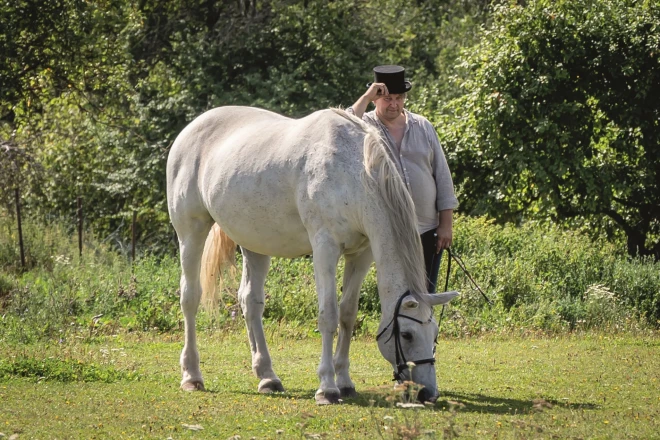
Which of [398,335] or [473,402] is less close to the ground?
[398,335]

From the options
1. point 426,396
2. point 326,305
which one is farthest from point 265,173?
point 426,396

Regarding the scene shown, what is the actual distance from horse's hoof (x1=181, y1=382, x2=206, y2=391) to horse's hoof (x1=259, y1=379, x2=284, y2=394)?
0.49m

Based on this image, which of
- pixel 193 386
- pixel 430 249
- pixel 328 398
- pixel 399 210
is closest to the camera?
pixel 399 210

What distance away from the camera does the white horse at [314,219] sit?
662cm

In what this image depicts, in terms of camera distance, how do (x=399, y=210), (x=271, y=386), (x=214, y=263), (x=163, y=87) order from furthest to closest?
(x=163, y=87)
(x=214, y=263)
(x=271, y=386)
(x=399, y=210)

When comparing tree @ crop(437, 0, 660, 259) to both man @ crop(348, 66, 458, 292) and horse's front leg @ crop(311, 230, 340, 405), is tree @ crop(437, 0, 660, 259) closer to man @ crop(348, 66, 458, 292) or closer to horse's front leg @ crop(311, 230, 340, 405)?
man @ crop(348, 66, 458, 292)

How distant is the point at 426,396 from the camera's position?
6.50 meters

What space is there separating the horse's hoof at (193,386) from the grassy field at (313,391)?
11 centimetres

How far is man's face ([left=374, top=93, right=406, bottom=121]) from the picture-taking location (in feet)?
24.4

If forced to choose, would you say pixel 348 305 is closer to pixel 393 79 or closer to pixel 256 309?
pixel 256 309

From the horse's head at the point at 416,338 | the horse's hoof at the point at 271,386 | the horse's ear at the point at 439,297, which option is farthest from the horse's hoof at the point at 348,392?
the horse's ear at the point at 439,297

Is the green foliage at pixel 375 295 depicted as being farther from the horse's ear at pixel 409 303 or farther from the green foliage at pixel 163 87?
the green foliage at pixel 163 87

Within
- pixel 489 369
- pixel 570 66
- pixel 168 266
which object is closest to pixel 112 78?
pixel 168 266

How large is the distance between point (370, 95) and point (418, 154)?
553 mm
